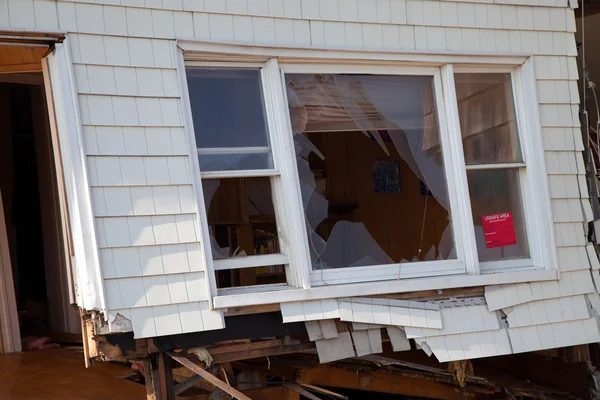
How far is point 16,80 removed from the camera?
742cm

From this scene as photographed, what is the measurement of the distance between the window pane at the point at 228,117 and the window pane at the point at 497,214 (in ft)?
5.11

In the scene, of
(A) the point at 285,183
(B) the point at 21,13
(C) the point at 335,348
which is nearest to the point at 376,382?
(C) the point at 335,348

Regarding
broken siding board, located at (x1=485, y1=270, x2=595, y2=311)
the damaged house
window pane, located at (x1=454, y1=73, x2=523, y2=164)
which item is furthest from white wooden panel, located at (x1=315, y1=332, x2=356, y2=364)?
window pane, located at (x1=454, y1=73, x2=523, y2=164)

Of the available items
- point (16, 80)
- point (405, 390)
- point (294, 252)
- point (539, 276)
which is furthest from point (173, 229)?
point (16, 80)

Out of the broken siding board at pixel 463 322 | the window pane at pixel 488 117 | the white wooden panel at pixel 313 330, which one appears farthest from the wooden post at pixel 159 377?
the window pane at pixel 488 117

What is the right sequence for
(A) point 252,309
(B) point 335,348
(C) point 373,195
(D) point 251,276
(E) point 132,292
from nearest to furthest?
(E) point 132,292 < (A) point 252,309 < (B) point 335,348 < (D) point 251,276 < (C) point 373,195

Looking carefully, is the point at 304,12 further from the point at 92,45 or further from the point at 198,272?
the point at 198,272

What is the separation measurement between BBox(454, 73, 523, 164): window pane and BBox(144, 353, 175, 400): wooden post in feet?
8.08

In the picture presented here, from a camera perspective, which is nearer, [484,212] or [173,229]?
[173,229]

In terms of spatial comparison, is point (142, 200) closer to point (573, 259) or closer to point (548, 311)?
point (548, 311)

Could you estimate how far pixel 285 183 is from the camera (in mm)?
4906

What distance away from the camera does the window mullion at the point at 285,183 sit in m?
4.88

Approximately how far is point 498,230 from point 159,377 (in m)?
2.50

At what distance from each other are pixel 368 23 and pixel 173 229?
6.18ft
